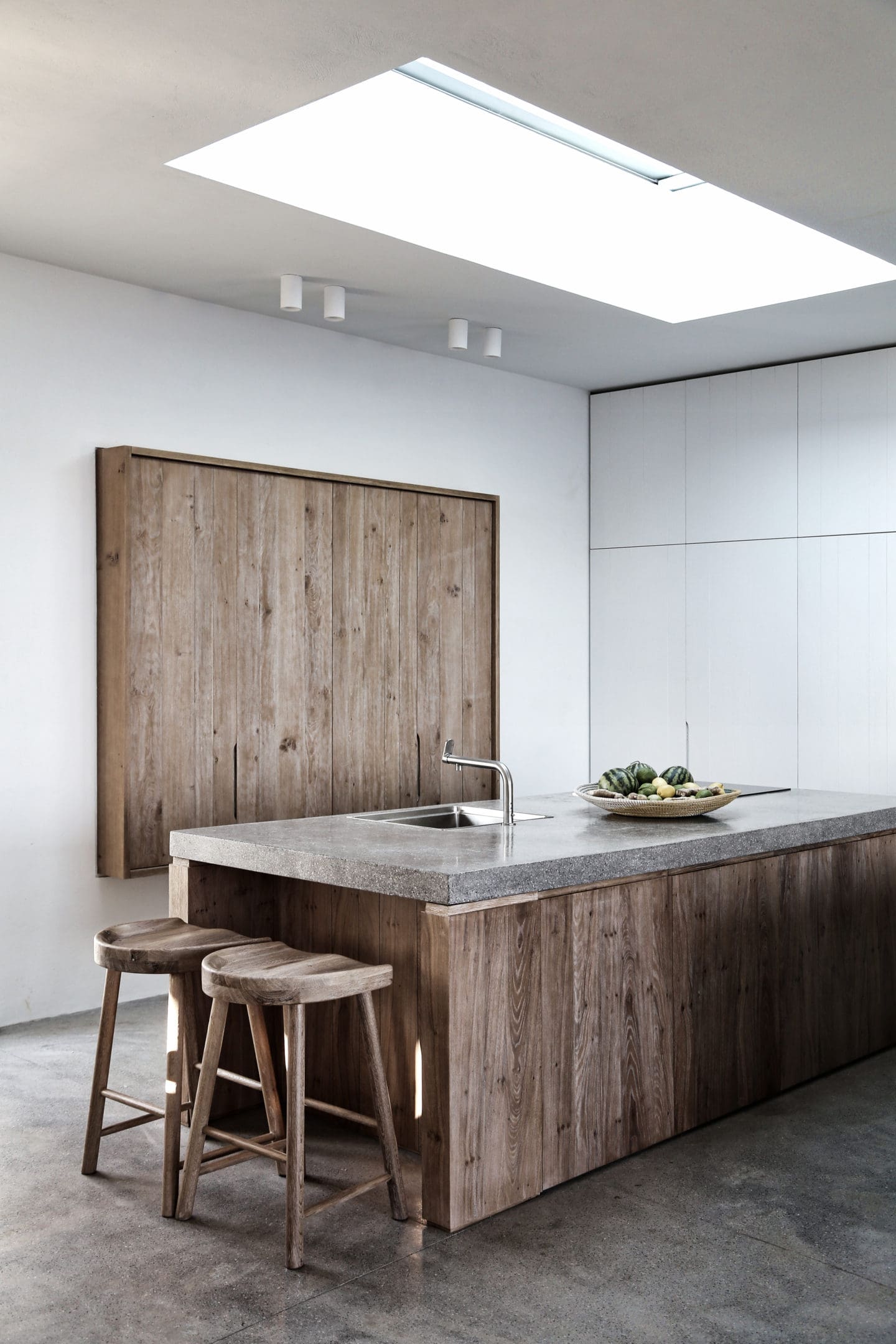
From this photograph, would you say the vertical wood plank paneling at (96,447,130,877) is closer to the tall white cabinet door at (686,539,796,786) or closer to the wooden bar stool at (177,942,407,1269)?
the wooden bar stool at (177,942,407,1269)

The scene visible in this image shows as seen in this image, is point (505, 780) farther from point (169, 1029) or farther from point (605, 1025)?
point (169, 1029)

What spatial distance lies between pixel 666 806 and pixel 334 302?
8.55 feet

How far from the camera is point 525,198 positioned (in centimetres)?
523

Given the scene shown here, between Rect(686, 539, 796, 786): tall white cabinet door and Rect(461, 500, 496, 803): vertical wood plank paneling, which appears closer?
Rect(461, 500, 496, 803): vertical wood plank paneling

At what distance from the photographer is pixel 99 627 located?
5074 mm

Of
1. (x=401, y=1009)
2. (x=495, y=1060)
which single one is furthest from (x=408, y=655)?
(x=495, y=1060)

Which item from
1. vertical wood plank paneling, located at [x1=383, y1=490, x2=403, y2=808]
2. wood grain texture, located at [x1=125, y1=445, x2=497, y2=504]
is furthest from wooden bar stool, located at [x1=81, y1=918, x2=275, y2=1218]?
vertical wood plank paneling, located at [x1=383, y1=490, x2=403, y2=808]

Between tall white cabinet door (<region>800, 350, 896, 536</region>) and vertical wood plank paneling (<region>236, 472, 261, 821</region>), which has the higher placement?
tall white cabinet door (<region>800, 350, 896, 536</region>)

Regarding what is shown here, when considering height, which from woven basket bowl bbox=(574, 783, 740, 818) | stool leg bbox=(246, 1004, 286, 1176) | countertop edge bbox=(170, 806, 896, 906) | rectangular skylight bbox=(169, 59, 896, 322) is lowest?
stool leg bbox=(246, 1004, 286, 1176)

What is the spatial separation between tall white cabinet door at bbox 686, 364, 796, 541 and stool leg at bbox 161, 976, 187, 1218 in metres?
4.45

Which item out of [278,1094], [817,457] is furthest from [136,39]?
[817,457]

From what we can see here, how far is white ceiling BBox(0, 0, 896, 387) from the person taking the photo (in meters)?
3.06

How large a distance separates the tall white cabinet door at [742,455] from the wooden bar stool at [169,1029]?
167 inches

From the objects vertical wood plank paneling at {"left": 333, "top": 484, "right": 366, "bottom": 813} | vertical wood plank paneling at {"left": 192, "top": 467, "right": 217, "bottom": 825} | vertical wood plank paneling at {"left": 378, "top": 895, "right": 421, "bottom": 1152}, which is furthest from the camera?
vertical wood plank paneling at {"left": 333, "top": 484, "right": 366, "bottom": 813}
